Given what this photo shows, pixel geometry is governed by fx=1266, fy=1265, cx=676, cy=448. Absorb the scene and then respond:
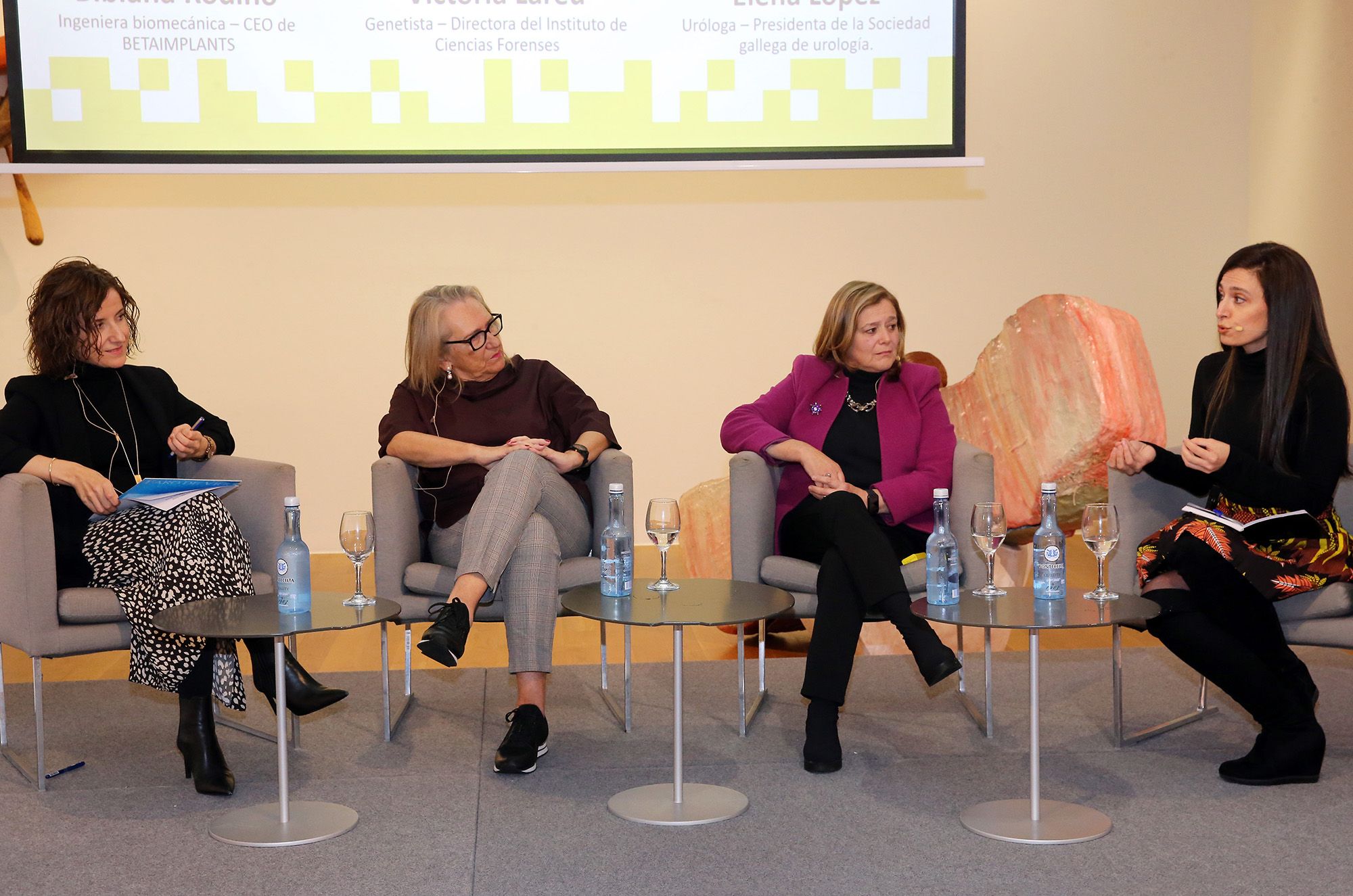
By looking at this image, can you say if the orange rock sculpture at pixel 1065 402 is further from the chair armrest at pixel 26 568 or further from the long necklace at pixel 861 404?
the chair armrest at pixel 26 568

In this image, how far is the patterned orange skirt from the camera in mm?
2631

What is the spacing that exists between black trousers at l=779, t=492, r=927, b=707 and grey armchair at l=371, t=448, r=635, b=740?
488 millimetres

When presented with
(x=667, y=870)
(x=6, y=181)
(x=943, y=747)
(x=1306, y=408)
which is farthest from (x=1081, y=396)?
(x=6, y=181)

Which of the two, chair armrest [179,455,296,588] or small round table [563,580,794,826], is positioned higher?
chair armrest [179,455,296,588]

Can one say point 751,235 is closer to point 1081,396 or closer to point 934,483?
point 1081,396

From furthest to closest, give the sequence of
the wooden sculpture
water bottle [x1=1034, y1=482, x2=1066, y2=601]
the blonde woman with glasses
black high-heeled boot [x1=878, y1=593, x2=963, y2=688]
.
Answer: the wooden sculpture < the blonde woman with glasses < black high-heeled boot [x1=878, y1=593, x2=963, y2=688] < water bottle [x1=1034, y1=482, x2=1066, y2=601]

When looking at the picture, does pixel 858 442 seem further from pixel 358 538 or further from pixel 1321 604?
pixel 358 538

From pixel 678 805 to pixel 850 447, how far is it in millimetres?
1122

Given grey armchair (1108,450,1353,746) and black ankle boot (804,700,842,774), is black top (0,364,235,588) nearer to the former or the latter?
black ankle boot (804,700,842,774)

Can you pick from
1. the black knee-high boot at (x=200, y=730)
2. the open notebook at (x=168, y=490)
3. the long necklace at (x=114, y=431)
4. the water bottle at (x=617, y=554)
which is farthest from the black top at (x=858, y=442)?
the long necklace at (x=114, y=431)

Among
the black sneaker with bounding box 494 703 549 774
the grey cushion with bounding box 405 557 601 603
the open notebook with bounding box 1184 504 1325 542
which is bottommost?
the black sneaker with bounding box 494 703 549 774

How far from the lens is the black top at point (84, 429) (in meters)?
2.80

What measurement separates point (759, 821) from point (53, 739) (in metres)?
1.71

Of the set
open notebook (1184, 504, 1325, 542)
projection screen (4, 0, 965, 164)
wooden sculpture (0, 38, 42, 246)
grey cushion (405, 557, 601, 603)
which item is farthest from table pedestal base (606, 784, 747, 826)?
wooden sculpture (0, 38, 42, 246)
